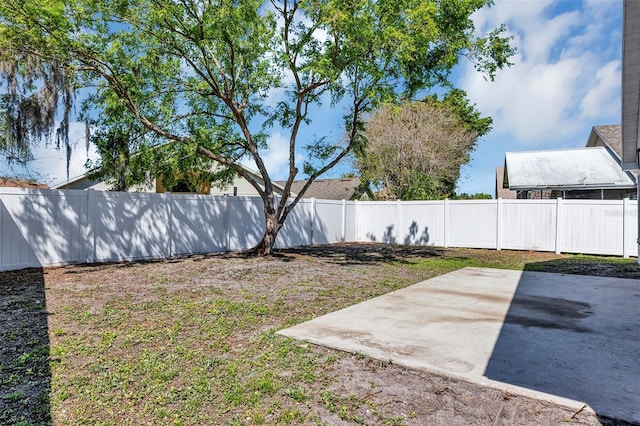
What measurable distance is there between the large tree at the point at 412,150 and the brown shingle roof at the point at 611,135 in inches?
253

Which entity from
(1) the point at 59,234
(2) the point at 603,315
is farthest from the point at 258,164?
(2) the point at 603,315

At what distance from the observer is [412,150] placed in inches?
827

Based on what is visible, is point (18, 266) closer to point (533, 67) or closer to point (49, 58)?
point (49, 58)

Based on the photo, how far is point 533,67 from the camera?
14.2 m

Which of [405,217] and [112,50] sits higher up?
[112,50]

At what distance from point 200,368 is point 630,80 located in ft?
23.7

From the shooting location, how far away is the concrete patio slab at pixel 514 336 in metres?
3.00

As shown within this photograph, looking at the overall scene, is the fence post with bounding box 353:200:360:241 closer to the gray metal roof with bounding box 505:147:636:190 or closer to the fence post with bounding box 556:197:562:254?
the gray metal roof with bounding box 505:147:636:190

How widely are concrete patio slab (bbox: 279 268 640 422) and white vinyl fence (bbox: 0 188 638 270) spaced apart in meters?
6.07

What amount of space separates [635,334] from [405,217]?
37.9 feet

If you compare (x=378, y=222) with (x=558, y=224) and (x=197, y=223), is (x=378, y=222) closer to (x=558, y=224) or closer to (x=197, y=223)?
(x=558, y=224)

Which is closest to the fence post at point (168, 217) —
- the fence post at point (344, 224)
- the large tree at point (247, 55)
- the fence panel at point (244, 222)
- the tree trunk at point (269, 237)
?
the large tree at point (247, 55)

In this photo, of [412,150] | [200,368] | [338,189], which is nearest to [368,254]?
[200,368]

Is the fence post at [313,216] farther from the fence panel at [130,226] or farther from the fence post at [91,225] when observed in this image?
the fence post at [91,225]
